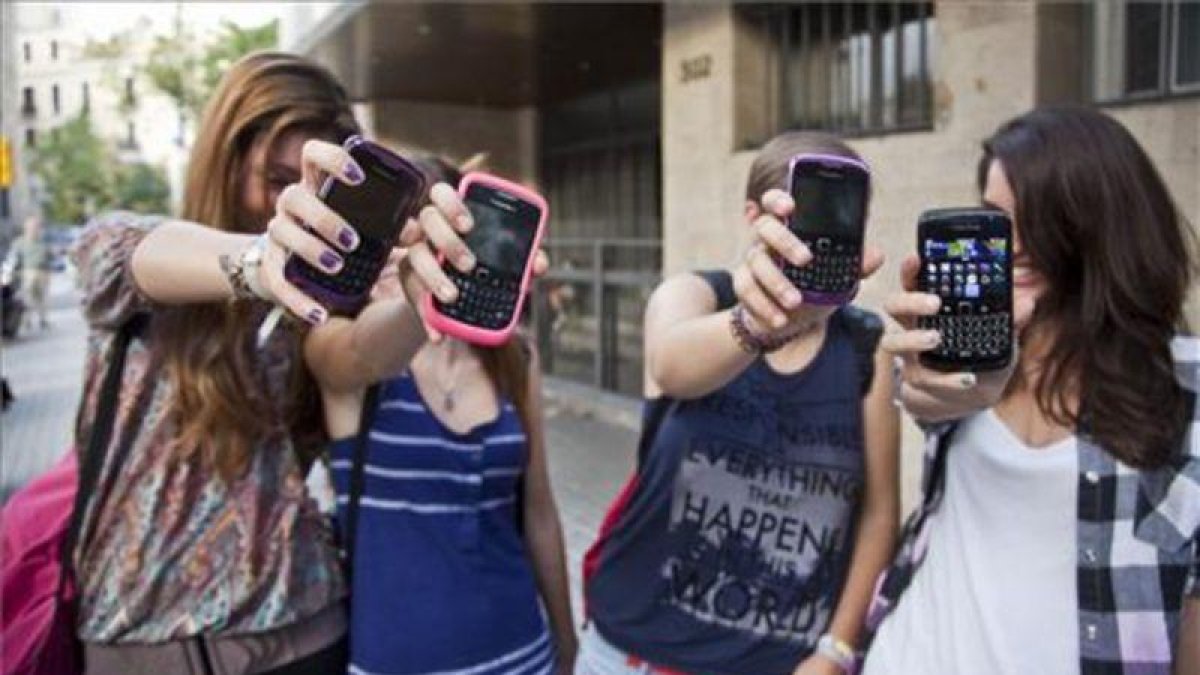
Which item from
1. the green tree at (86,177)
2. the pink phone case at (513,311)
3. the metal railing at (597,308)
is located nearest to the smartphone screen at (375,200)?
the pink phone case at (513,311)

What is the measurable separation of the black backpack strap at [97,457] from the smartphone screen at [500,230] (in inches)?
26.3

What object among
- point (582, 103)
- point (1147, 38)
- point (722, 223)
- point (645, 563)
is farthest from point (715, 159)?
point (582, 103)

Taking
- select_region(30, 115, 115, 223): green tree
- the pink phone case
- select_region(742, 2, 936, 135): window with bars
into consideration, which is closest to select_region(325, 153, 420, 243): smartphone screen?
the pink phone case

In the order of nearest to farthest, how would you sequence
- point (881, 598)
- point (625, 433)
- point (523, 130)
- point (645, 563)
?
point (881, 598) → point (645, 563) → point (625, 433) → point (523, 130)

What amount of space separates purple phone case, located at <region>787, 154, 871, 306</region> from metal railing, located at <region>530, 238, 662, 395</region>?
22.5 feet

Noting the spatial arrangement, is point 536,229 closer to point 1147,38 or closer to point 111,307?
point 111,307

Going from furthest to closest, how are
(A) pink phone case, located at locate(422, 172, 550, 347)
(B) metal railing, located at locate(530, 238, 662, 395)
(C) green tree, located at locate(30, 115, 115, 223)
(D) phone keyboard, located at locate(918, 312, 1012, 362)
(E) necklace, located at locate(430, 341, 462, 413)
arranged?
1. (C) green tree, located at locate(30, 115, 115, 223)
2. (B) metal railing, located at locate(530, 238, 662, 395)
3. (E) necklace, located at locate(430, 341, 462, 413)
4. (D) phone keyboard, located at locate(918, 312, 1012, 362)
5. (A) pink phone case, located at locate(422, 172, 550, 347)

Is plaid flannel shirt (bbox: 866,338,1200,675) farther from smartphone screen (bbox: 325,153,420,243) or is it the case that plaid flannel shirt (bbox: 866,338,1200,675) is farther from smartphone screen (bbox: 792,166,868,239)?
smartphone screen (bbox: 325,153,420,243)

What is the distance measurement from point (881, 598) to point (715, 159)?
499 centimetres

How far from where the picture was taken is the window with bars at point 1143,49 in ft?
13.9

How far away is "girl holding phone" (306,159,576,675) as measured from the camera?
2012mm

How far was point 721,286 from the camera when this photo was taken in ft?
6.72

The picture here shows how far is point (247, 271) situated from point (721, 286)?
912 millimetres

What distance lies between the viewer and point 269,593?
1.84 meters
